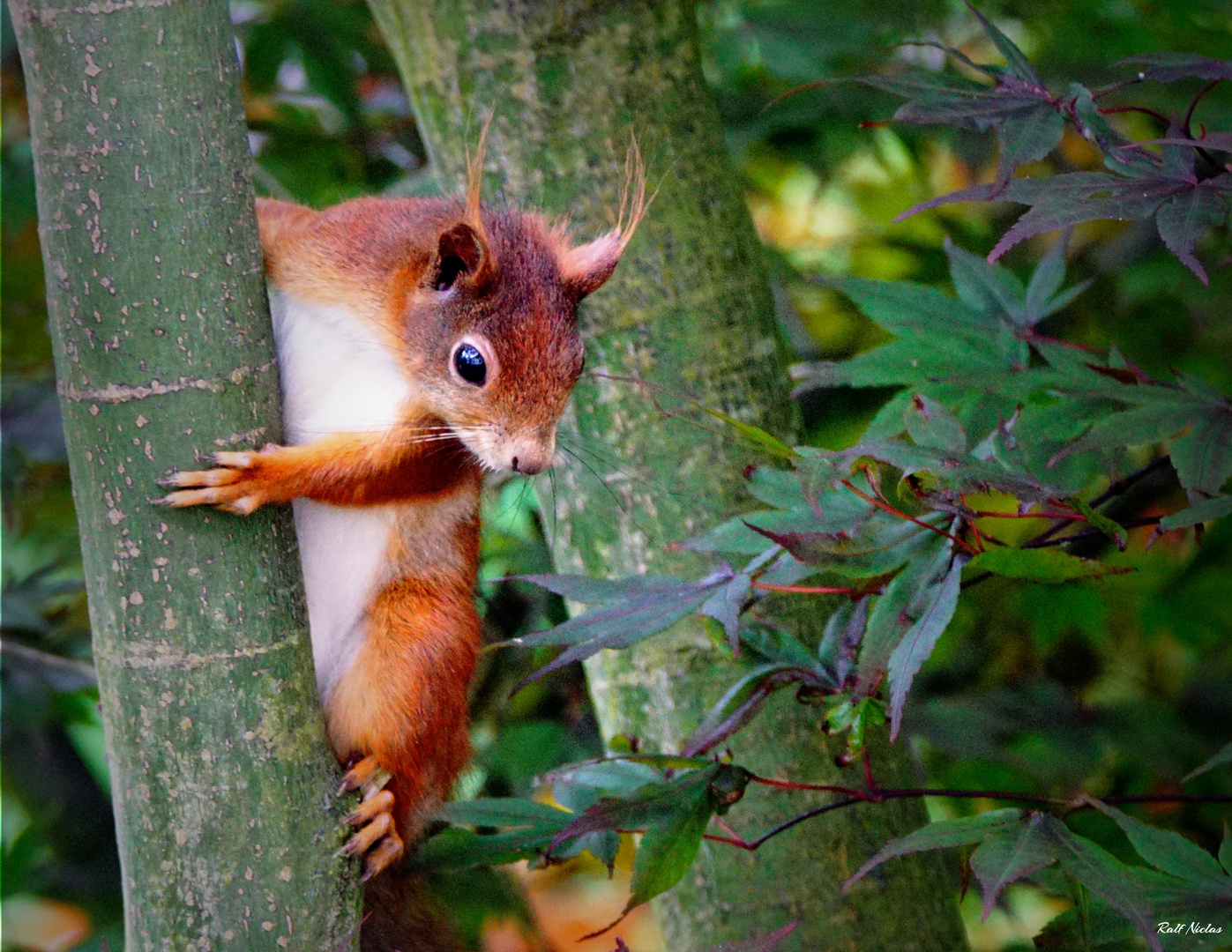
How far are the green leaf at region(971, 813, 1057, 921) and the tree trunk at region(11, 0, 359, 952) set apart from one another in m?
0.45

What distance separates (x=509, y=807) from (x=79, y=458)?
41 cm

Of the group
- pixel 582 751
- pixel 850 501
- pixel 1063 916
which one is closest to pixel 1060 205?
pixel 850 501

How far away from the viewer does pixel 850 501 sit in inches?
31.7

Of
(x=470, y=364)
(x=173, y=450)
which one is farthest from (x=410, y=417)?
(x=173, y=450)

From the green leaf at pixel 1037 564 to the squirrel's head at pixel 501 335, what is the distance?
1.45 ft

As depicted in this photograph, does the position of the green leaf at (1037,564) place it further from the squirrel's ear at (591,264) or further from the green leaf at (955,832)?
the squirrel's ear at (591,264)

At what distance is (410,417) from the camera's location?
3.66 ft

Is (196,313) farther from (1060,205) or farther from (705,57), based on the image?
(705,57)

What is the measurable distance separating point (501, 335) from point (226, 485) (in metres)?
0.34

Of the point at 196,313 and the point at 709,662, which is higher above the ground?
the point at 196,313

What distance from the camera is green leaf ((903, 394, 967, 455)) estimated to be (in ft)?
2.54

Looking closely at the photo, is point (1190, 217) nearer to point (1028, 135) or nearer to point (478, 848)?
point (1028, 135)

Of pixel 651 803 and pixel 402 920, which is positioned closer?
pixel 651 803

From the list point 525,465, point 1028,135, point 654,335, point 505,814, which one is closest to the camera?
point 1028,135
